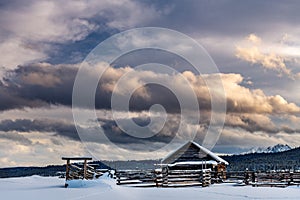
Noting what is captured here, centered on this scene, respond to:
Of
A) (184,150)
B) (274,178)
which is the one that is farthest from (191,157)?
(274,178)

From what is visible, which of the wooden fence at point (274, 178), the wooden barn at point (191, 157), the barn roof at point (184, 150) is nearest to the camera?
the wooden fence at point (274, 178)

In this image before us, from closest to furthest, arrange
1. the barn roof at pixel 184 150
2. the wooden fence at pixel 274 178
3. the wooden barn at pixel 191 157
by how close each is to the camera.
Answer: the wooden fence at pixel 274 178
the wooden barn at pixel 191 157
the barn roof at pixel 184 150

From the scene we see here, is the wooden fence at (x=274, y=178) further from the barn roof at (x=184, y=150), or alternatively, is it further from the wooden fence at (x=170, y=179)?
the wooden fence at (x=170, y=179)

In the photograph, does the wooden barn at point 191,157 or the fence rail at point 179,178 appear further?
the wooden barn at point 191,157

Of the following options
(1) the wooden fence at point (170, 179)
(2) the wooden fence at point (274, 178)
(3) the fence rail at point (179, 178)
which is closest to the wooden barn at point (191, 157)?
(3) the fence rail at point (179, 178)

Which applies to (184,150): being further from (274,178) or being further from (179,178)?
(274,178)

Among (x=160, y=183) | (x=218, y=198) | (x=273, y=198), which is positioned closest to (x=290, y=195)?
(x=273, y=198)

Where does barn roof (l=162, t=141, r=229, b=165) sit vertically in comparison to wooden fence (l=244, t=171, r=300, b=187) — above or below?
above

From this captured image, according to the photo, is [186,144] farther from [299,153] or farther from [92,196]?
[299,153]

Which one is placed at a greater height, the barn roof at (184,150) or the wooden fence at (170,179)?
the barn roof at (184,150)

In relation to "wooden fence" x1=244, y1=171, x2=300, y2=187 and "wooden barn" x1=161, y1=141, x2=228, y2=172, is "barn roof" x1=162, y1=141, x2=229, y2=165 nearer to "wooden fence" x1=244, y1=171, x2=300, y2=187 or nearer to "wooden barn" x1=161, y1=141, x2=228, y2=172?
"wooden barn" x1=161, y1=141, x2=228, y2=172

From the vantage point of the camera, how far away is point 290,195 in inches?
1054

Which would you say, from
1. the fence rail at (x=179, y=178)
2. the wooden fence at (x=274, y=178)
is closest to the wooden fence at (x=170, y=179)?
the fence rail at (x=179, y=178)

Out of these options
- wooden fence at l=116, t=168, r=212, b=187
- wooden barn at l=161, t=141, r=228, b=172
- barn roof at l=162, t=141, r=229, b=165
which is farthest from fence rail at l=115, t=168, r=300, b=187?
barn roof at l=162, t=141, r=229, b=165
